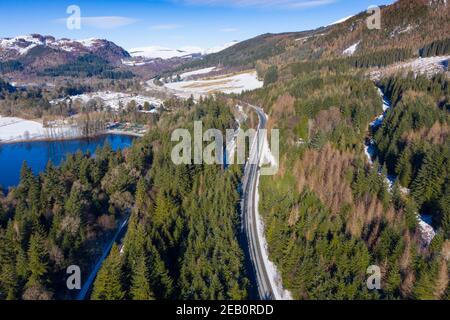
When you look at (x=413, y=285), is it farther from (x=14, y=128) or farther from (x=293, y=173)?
(x=14, y=128)

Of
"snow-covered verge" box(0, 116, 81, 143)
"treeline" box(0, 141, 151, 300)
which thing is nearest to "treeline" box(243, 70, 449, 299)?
"treeline" box(0, 141, 151, 300)

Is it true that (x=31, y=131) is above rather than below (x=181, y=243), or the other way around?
above

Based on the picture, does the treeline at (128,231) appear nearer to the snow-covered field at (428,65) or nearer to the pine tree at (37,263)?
the pine tree at (37,263)

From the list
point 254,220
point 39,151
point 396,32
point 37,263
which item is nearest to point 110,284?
point 37,263

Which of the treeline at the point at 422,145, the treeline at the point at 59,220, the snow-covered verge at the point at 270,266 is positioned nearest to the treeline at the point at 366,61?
the treeline at the point at 422,145

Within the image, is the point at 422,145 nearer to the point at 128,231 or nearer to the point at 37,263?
the point at 128,231
